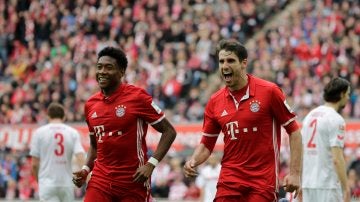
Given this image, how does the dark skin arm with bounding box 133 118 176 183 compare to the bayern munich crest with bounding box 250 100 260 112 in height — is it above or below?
below

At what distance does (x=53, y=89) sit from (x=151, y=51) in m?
2.70

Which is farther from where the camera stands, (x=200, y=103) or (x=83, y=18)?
(x=83, y=18)

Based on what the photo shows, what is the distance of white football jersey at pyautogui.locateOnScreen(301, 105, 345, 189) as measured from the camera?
11.3 meters

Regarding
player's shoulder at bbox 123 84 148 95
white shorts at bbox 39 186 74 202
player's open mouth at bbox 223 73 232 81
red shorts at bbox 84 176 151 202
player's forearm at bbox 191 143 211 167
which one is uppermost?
player's open mouth at bbox 223 73 232 81

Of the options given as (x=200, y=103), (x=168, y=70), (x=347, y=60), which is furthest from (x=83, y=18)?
(x=347, y=60)

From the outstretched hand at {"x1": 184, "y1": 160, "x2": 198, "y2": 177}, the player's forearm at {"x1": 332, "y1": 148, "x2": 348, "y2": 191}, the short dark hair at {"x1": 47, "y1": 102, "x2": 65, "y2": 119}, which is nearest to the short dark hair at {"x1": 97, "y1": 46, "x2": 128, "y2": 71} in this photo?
the outstretched hand at {"x1": 184, "y1": 160, "x2": 198, "y2": 177}

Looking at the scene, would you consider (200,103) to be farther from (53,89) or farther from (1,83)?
(1,83)

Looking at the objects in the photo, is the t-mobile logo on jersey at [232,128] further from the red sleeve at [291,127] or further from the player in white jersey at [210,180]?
the player in white jersey at [210,180]

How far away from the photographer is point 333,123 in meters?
11.3

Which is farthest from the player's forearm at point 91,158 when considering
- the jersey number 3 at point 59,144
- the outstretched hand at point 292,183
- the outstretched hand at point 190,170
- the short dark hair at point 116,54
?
the jersey number 3 at point 59,144

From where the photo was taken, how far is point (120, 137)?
10062 mm

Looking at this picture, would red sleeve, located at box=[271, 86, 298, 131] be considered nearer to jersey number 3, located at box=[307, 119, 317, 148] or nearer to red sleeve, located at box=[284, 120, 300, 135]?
red sleeve, located at box=[284, 120, 300, 135]

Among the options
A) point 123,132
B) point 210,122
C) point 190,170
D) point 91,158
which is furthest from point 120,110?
point 190,170

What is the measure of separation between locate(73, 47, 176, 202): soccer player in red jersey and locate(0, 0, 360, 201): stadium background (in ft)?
31.2
